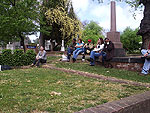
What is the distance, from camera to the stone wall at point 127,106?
8.40 ft

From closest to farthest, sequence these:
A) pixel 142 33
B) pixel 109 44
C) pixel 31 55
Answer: pixel 142 33 → pixel 109 44 → pixel 31 55

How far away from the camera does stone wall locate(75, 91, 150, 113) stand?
2.56 meters

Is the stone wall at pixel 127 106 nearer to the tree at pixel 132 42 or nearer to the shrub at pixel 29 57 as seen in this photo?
the shrub at pixel 29 57

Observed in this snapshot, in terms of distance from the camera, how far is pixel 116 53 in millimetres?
9500

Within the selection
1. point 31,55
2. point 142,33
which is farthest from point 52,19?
point 142,33

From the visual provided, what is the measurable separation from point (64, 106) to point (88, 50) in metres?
7.85

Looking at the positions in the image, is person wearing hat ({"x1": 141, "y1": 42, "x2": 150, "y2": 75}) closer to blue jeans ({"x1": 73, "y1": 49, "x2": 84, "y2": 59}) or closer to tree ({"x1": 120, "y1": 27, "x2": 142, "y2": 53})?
blue jeans ({"x1": 73, "y1": 49, "x2": 84, "y2": 59})

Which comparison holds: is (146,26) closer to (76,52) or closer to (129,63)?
(129,63)

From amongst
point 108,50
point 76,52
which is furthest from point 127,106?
point 76,52

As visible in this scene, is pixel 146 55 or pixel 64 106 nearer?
pixel 64 106

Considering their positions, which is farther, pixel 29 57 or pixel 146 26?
pixel 29 57

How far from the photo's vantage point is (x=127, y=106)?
9.09ft

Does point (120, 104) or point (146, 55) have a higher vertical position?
point (146, 55)

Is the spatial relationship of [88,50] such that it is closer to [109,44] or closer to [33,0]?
[109,44]
